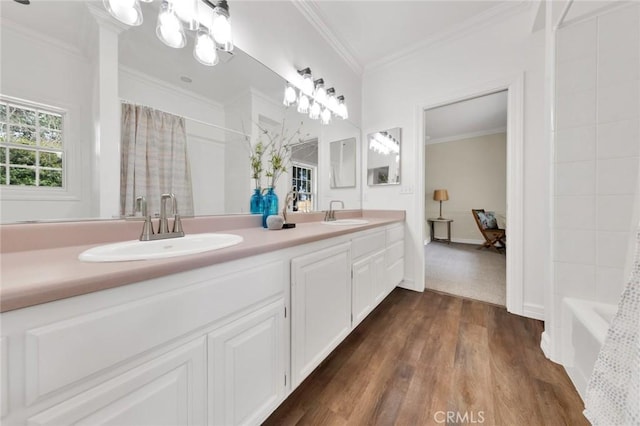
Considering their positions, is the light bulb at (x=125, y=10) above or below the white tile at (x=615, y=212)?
above

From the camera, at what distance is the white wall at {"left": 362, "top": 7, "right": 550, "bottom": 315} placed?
180 centimetres

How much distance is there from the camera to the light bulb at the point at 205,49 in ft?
3.90

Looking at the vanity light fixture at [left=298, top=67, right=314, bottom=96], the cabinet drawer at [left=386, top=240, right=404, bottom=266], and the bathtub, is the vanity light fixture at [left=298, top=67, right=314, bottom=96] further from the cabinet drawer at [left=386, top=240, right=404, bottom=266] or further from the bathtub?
the bathtub

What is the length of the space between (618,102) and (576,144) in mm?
247

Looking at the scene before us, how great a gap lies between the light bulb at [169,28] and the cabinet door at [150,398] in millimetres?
1352

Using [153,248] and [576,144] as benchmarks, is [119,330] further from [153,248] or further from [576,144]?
[576,144]

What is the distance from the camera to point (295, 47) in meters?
1.83

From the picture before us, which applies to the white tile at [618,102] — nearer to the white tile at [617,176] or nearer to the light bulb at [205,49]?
the white tile at [617,176]

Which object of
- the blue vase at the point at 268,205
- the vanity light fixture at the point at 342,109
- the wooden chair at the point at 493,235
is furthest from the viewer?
the wooden chair at the point at 493,235

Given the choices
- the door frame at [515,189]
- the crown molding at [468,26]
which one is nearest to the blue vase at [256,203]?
the door frame at [515,189]

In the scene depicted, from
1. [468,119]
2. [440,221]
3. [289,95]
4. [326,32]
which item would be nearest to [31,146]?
[289,95]

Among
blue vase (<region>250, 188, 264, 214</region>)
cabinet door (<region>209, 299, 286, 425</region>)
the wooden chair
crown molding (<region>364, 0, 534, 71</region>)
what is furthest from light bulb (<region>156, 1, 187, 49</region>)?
the wooden chair

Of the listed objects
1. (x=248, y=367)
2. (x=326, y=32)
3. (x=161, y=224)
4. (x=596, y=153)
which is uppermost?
(x=326, y=32)

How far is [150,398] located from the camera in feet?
1.80
